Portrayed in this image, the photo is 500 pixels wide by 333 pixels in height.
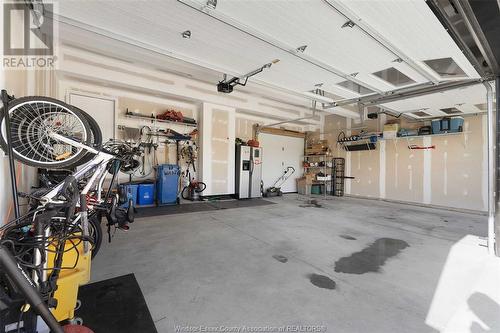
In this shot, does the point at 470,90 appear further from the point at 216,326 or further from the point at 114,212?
the point at 114,212

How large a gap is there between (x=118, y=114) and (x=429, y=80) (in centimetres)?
653

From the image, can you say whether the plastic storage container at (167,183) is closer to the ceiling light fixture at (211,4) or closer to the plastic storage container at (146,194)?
the plastic storage container at (146,194)

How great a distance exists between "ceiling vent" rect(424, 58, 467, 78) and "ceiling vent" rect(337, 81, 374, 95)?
1.08m

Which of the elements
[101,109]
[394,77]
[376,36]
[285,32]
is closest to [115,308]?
[285,32]

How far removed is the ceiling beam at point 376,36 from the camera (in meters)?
1.96

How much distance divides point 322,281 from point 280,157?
6.78m

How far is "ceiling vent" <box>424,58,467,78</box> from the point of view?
2973mm

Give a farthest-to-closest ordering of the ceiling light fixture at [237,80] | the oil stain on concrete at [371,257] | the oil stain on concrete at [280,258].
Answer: the ceiling light fixture at [237,80], the oil stain on concrete at [280,258], the oil stain on concrete at [371,257]

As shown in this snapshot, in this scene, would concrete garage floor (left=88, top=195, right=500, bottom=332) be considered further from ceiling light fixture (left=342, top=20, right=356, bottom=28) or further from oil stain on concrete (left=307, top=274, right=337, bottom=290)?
ceiling light fixture (left=342, top=20, right=356, bottom=28)

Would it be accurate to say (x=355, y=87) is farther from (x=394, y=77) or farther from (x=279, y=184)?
(x=279, y=184)

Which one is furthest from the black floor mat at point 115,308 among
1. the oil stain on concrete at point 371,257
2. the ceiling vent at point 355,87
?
the ceiling vent at point 355,87

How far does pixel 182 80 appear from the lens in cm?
559

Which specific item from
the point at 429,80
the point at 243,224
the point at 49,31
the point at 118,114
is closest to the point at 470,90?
the point at 429,80

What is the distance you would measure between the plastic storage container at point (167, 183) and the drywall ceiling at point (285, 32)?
3171 mm
